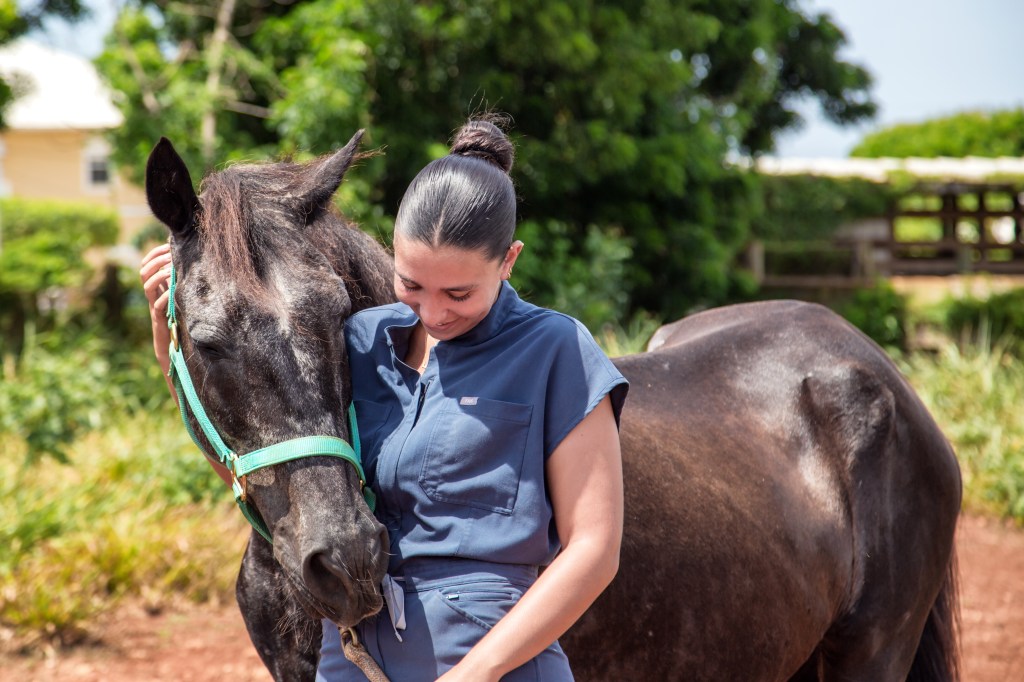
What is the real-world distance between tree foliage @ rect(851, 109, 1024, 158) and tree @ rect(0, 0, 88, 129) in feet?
132

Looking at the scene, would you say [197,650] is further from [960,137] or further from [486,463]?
[960,137]

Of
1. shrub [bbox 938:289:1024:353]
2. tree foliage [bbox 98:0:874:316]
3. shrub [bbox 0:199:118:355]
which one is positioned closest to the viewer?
tree foliage [bbox 98:0:874:316]

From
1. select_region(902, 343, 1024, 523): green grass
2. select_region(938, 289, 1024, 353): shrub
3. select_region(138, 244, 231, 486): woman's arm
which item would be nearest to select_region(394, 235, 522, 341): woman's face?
select_region(138, 244, 231, 486): woman's arm

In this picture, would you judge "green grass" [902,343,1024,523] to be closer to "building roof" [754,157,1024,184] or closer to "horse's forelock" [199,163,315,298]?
"horse's forelock" [199,163,315,298]

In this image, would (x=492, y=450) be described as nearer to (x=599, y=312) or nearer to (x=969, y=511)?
(x=969, y=511)

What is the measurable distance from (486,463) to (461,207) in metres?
0.42

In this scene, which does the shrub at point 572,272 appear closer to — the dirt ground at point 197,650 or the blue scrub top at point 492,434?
the dirt ground at point 197,650

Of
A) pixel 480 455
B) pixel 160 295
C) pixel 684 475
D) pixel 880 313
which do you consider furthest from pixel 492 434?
pixel 880 313

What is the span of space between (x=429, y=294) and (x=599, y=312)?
8.25 meters

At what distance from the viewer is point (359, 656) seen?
161cm

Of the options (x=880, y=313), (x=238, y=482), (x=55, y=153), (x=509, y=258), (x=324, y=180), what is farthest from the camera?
(x=55, y=153)

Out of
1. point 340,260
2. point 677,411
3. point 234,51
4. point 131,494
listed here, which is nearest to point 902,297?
point 234,51

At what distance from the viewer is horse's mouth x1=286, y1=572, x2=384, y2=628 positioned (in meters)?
1.57

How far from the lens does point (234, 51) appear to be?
9.50 m
